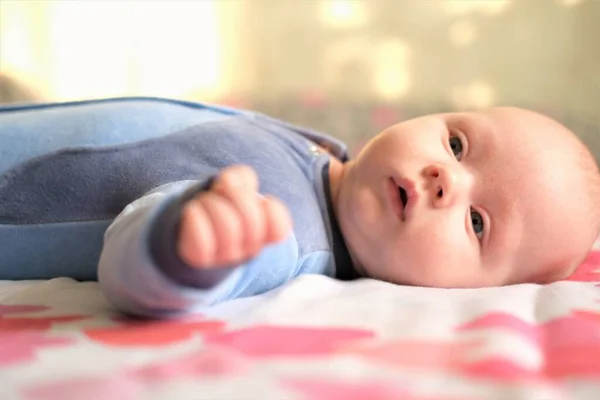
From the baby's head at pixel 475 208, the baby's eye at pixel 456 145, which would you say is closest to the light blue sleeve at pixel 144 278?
the baby's head at pixel 475 208

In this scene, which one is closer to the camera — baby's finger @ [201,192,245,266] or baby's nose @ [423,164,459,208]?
baby's finger @ [201,192,245,266]

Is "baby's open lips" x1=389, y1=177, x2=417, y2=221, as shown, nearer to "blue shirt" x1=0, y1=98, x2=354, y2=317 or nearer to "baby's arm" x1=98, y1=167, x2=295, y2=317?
"blue shirt" x1=0, y1=98, x2=354, y2=317

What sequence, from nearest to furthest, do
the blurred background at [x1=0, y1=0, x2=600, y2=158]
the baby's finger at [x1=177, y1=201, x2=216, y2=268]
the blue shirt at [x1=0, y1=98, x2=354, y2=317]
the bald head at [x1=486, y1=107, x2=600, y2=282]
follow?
the baby's finger at [x1=177, y1=201, x2=216, y2=268]
the blue shirt at [x1=0, y1=98, x2=354, y2=317]
the bald head at [x1=486, y1=107, x2=600, y2=282]
the blurred background at [x1=0, y1=0, x2=600, y2=158]

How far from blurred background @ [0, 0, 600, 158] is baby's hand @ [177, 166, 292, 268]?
1.16 meters

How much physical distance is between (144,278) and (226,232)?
0.40ft

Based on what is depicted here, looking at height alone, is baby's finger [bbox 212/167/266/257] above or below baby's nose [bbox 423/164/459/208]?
above

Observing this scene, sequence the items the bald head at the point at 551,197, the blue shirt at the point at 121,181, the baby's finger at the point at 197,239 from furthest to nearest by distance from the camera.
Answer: the bald head at the point at 551,197 → the blue shirt at the point at 121,181 → the baby's finger at the point at 197,239

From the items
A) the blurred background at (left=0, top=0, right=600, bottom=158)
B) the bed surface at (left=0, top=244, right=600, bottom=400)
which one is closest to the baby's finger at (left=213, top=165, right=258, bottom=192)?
the bed surface at (left=0, top=244, right=600, bottom=400)

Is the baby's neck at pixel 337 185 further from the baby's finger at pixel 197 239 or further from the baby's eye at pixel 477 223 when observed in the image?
the baby's finger at pixel 197 239

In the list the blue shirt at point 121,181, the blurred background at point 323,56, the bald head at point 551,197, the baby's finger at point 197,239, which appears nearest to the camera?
the baby's finger at point 197,239

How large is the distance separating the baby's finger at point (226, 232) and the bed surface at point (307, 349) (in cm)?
9

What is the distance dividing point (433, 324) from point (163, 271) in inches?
9.8

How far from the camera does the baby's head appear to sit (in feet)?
2.97

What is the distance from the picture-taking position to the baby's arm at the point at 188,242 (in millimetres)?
500
